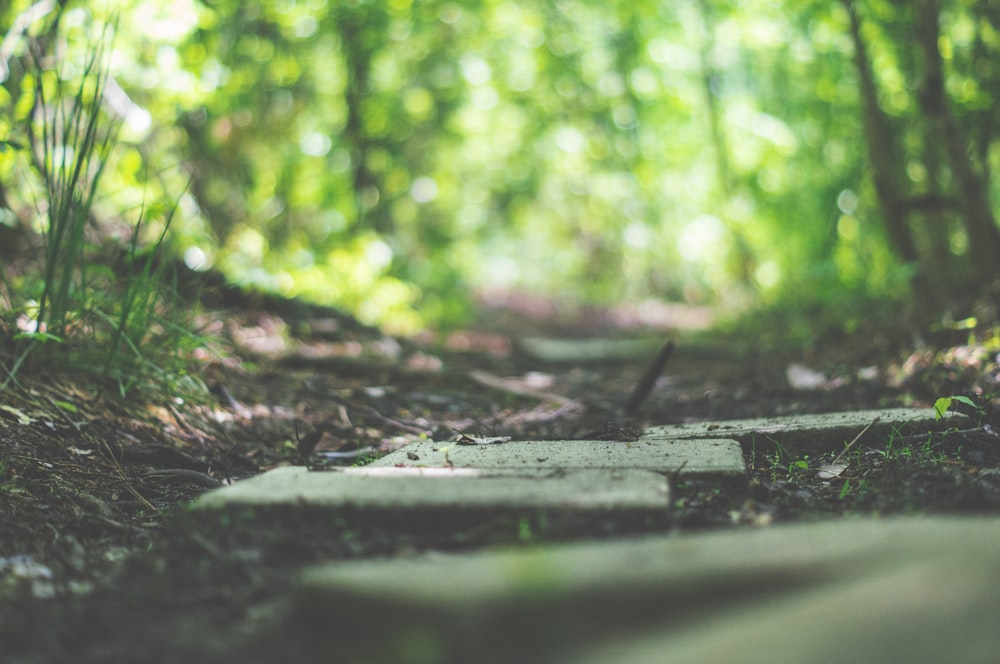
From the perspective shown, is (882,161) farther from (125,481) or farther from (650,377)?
(125,481)

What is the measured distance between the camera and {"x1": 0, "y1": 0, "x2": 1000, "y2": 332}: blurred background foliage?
3961 millimetres

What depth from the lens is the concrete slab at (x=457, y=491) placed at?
1.30 meters

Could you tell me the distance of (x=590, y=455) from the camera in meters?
1.74

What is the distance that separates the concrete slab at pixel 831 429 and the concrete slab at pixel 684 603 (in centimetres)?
96

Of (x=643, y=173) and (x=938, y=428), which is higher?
(x=643, y=173)

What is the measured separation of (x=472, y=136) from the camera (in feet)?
33.6

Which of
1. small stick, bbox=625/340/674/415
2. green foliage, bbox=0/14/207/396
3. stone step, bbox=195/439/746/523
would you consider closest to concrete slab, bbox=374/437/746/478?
stone step, bbox=195/439/746/523

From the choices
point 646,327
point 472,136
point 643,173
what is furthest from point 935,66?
point 472,136

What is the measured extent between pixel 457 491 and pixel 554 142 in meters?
10.3

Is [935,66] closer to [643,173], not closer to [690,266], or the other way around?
[643,173]

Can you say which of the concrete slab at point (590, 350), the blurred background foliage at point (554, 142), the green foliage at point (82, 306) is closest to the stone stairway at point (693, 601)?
the green foliage at point (82, 306)

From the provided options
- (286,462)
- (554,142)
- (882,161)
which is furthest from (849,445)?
(554,142)

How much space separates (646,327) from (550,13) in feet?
13.0

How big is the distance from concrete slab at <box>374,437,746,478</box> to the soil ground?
80mm
